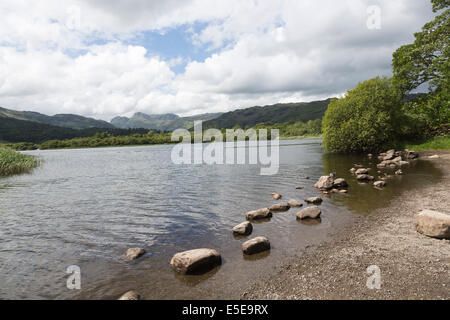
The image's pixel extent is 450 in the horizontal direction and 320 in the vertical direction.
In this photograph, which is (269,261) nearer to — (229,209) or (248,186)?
(229,209)

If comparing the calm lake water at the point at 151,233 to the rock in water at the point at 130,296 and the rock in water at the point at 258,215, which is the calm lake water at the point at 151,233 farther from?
the rock in water at the point at 258,215

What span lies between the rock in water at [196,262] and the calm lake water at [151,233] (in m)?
0.29

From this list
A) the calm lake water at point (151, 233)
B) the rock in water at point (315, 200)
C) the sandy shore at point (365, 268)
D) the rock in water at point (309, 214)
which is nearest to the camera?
the sandy shore at point (365, 268)

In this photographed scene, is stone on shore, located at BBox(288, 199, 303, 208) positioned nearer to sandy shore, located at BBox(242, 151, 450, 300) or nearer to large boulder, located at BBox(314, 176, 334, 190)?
sandy shore, located at BBox(242, 151, 450, 300)

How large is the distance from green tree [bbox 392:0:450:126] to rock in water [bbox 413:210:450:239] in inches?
1591

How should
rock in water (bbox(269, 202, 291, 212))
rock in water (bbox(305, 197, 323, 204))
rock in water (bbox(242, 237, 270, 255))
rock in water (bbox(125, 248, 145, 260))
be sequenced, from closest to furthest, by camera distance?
rock in water (bbox(242, 237, 270, 255)), rock in water (bbox(125, 248, 145, 260)), rock in water (bbox(269, 202, 291, 212)), rock in water (bbox(305, 197, 323, 204))

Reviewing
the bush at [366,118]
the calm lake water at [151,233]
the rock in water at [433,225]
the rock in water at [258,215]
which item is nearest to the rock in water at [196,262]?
the calm lake water at [151,233]

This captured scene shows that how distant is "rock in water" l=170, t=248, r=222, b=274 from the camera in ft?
32.0

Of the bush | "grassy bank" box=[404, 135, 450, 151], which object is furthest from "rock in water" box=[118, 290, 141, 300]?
"grassy bank" box=[404, 135, 450, 151]

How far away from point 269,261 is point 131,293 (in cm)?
569

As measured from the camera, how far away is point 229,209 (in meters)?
19.0

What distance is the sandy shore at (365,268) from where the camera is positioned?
25.2 ft
